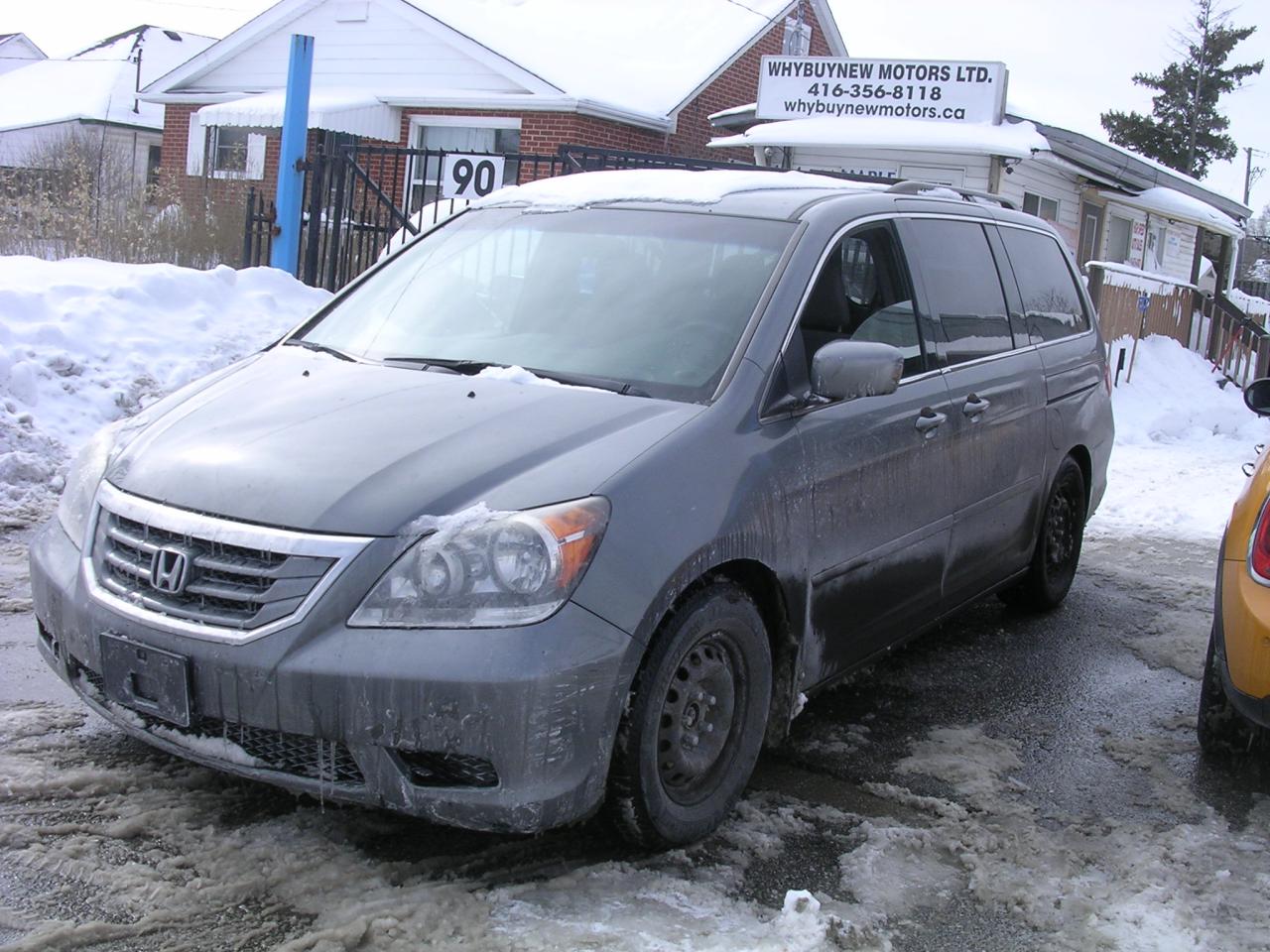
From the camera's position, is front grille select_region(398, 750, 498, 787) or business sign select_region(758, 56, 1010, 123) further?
business sign select_region(758, 56, 1010, 123)

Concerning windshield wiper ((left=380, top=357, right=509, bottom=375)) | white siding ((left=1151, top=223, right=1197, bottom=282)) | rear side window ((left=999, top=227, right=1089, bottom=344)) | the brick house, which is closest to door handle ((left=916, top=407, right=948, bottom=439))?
rear side window ((left=999, top=227, right=1089, bottom=344))

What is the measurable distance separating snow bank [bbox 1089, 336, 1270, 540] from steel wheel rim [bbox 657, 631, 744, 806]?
14.9 ft

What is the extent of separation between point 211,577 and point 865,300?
7.68ft

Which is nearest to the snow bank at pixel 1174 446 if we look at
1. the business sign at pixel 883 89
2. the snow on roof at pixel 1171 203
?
the business sign at pixel 883 89

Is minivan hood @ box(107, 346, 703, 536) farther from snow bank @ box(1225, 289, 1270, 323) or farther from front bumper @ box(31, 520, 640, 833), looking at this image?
snow bank @ box(1225, 289, 1270, 323)

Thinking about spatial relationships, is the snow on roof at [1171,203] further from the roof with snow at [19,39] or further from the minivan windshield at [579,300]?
the roof with snow at [19,39]

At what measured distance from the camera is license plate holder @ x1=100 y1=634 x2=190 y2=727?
321cm

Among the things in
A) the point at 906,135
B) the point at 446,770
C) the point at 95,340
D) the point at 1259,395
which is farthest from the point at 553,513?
the point at 906,135

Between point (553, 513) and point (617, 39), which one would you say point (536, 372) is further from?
point (617, 39)

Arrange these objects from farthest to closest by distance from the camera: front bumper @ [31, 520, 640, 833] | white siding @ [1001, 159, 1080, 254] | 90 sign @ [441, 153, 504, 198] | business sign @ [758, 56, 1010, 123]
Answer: white siding @ [1001, 159, 1080, 254]
business sign @ [758, 56, 1010, 123]
90 sign @ [441, 153, 504, 198]
front bumper @ [31, 520, 640, 833]

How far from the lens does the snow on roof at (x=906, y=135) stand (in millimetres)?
17391

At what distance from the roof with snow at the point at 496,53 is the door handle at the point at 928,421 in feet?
56.5

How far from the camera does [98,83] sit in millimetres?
42719

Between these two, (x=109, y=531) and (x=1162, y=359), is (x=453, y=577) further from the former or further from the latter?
(x=1162, y=359)
